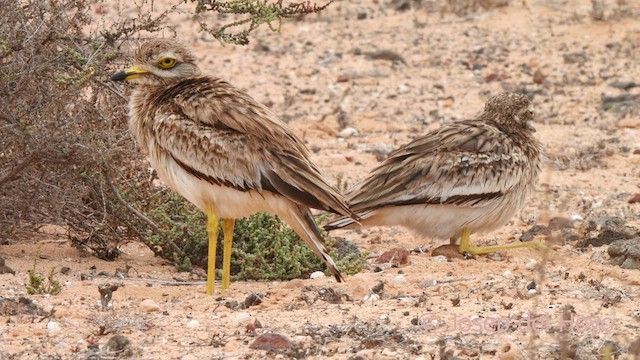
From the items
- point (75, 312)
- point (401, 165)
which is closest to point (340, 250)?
point (401, 165)

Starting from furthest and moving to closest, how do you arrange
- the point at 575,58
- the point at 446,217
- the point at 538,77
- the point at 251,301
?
the point at 575,58, the point at 538,77, the point at 446,217, the point at 251,301

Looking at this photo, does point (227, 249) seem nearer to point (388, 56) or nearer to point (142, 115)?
point (142, 115)

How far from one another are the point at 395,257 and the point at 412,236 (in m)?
1.06

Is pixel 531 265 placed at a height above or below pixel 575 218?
below

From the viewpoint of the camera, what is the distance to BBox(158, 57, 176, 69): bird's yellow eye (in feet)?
21.6

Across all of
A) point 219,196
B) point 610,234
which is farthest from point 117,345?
point 610,234

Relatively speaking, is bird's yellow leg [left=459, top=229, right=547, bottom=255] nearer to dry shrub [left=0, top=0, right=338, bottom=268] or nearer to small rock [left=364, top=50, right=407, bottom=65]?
dry shrub [left=0, top=0, right=338, bottom=268]

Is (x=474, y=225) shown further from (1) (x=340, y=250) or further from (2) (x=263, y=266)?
(2) (x=263, y=266)

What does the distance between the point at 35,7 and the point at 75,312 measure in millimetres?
2016

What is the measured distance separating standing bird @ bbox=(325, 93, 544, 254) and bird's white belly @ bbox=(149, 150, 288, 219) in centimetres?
103

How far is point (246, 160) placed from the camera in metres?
6.13

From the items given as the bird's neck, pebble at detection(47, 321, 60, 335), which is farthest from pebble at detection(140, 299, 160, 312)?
the bird's neck

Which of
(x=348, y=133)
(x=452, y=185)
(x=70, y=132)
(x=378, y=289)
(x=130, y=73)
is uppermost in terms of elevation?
(x=348, y=133)

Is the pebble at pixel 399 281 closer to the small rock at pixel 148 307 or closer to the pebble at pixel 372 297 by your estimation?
the pebble at pixel 372 297
